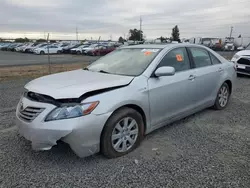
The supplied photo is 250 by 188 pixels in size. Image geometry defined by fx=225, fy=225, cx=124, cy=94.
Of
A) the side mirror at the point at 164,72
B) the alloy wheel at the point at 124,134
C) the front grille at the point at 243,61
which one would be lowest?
the alloy wheel at the point at 124,134

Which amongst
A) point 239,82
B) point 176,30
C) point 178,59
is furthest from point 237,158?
point 176,30

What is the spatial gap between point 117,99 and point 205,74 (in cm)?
223

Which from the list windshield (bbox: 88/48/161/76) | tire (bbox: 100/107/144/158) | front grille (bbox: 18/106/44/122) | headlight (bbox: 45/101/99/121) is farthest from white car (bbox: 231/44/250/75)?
front grille (bbox: 18/106/44/122)

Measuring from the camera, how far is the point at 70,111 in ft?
8.68

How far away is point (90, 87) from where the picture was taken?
2.86m

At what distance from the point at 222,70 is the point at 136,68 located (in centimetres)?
234

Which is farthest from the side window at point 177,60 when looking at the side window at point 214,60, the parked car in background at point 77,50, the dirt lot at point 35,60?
the parked car in background at point 77,50

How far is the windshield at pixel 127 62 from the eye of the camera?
139 inches

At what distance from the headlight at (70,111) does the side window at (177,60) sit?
1.49 m

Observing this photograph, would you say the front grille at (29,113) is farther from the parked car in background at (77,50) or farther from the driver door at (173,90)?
the parked car in background at (77,50)

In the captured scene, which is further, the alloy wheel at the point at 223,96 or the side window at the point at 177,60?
the alloy wheel at the point at 223,96

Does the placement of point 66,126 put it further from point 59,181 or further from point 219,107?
point 219,107

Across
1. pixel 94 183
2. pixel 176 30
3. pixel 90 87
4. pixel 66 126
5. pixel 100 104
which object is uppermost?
pixel 176 30

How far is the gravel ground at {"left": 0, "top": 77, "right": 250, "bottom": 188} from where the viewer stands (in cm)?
257
